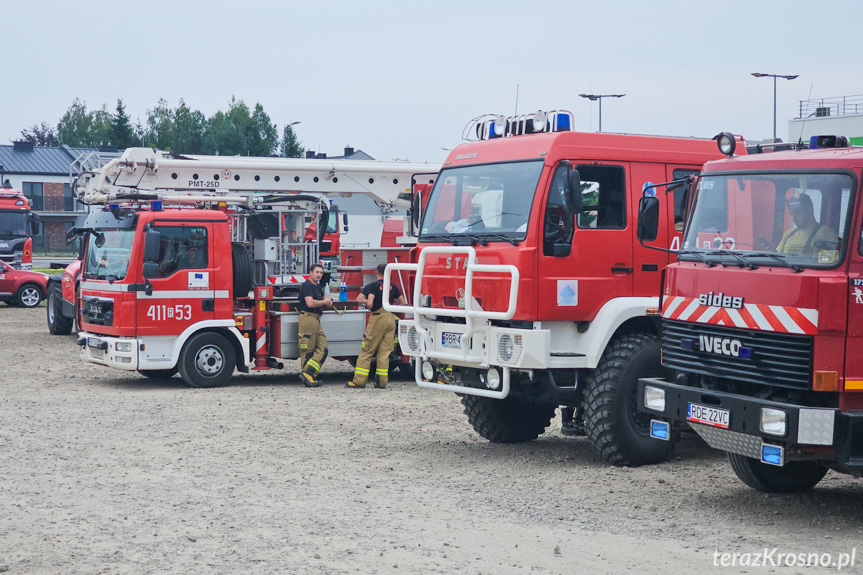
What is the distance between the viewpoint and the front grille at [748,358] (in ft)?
22.7

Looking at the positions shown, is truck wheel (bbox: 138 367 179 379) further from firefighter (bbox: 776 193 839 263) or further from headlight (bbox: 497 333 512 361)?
firefighter (bbox: 776 193 839 263)

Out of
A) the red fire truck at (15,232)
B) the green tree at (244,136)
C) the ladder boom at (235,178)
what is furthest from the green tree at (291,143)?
the ladder boom at (235,178)

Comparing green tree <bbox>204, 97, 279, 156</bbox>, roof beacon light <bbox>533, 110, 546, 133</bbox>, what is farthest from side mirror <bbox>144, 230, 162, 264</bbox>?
green tree <bbox>204, 97, 279, 156</bbox>

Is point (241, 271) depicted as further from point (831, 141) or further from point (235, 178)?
point (831, 141)

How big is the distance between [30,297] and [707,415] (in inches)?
1084

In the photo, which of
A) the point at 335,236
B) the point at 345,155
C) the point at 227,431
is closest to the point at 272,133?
the point at 345,155

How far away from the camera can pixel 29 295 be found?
31156mm

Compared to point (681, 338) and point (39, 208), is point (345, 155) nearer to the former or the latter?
point (39, 208)

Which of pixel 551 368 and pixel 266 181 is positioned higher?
pixel 266 181

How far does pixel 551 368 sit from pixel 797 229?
2893 millimetres

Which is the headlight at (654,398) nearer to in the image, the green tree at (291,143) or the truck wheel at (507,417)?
the truck wheel at (507,417)

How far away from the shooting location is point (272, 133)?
325 ft

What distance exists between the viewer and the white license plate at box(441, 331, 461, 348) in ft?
31.9

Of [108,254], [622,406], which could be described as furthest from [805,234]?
[108,254]
